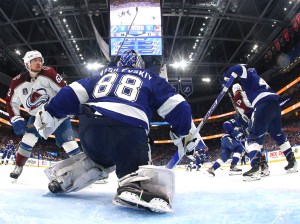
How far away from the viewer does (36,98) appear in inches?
135

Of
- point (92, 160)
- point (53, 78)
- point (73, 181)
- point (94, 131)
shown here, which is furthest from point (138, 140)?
point (53, 78)

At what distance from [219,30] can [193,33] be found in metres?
1.40

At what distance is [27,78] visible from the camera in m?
3.44

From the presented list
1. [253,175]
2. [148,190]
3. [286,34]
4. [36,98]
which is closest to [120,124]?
[148,190]

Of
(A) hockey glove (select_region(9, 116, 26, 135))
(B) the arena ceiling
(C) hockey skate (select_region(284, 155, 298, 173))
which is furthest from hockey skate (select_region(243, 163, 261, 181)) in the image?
(B) the arena ceiling

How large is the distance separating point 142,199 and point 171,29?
1370 cm

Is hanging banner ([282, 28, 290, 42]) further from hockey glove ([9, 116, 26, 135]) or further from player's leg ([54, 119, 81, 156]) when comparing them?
hockey glove ([9, 116, 26, 135])

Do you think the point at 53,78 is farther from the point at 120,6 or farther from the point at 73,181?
the point at 120,6

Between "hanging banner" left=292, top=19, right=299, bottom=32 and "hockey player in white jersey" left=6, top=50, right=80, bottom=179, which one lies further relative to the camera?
"hanging banner" left=292, top=19, right=299, bottom=32

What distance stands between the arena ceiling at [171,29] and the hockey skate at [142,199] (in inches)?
289

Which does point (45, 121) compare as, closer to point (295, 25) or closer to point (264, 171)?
point (264, 171)

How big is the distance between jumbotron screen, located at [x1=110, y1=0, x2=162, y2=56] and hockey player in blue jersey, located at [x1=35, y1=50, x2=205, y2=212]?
6.25m

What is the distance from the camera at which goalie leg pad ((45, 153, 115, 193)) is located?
197 centimetres

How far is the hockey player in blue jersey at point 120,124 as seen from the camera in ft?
5.13
